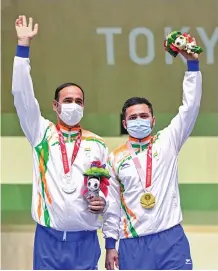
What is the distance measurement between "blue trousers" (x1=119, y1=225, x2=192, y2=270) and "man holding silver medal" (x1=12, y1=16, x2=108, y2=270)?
181 mm

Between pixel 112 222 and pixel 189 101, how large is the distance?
692 millimetres

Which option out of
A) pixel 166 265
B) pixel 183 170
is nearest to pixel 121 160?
pixel 166 265

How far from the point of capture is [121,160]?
261 centimetres

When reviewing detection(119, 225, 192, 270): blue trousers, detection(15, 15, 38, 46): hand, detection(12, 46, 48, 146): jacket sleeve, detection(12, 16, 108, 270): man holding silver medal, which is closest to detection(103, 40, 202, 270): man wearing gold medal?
detection(119, 225, 192, 270): blue trousers

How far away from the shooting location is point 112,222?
8.49 feet

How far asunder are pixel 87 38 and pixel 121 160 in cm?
140

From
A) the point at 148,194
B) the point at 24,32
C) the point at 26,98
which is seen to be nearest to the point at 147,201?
the point at 148,194

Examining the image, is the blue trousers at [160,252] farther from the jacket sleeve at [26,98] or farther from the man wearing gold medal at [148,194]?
the jacket sleeve at [26,98]

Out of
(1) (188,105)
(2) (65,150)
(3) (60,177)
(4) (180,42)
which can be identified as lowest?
(3) (60,177)

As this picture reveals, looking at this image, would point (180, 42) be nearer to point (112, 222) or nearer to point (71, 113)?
point (71, 113)

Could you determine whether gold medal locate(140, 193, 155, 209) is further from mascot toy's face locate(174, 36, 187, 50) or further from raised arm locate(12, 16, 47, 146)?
mascot toy's face locate(174, 36, 187, 50)

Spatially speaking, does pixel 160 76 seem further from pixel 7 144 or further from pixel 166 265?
pixel 166 265

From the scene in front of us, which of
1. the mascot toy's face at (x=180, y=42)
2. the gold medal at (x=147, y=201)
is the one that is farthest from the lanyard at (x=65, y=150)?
the mascot toy's face at (x=180, y=42)

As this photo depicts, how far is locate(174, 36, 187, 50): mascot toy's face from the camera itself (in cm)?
257
